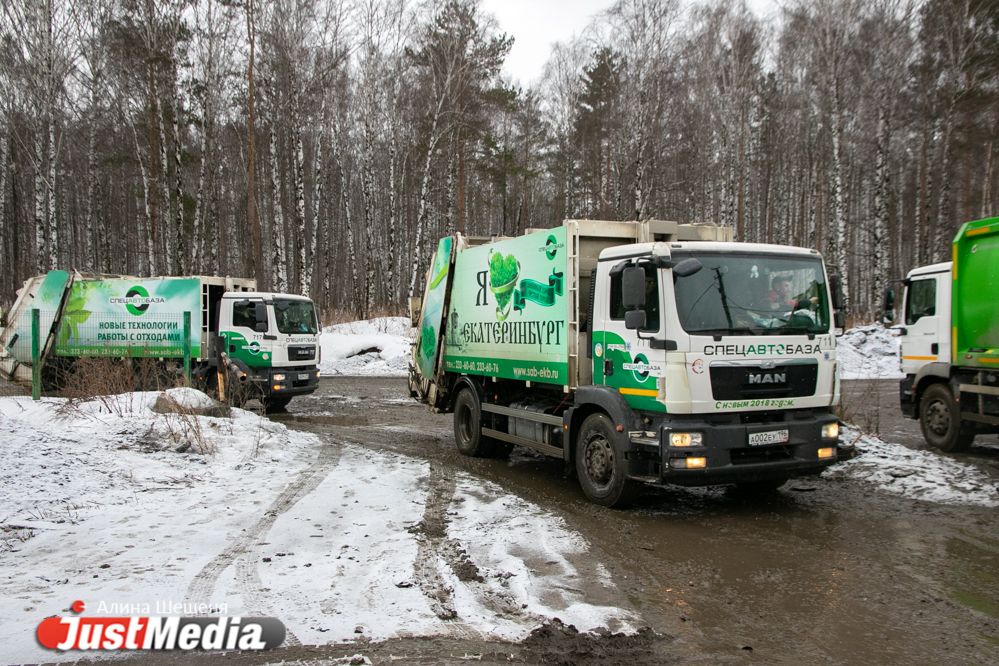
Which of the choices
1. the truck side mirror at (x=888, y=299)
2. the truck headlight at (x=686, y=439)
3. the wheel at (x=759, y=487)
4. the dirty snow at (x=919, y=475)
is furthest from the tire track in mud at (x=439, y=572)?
the truck side mirror at (x=888, y=299)

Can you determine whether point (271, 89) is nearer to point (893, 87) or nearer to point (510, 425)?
point (510, 425)

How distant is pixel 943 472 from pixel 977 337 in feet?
6.93

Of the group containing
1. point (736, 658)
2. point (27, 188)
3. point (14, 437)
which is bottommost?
point (736, 658)

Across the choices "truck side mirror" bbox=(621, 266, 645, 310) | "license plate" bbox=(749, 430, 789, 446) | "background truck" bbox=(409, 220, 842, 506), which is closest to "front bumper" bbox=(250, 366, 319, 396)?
"background truck" bbox=(409, 220, 842, 506)

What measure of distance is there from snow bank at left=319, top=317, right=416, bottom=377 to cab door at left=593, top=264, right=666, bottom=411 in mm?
15741

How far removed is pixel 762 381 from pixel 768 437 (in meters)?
0.53

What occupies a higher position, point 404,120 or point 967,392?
point 404,120

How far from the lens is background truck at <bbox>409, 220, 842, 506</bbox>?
599cm

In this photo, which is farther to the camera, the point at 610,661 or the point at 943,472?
the point at 943,472

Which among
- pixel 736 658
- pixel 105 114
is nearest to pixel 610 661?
pixel 736 658

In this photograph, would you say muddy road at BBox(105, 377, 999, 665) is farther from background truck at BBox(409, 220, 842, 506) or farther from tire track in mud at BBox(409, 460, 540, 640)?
background truck at BBox(409, 220, 842, 506)

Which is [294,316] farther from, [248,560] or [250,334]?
[248,560]

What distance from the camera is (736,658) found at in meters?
3.61

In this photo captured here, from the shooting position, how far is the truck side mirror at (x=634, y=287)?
19.5 feet
